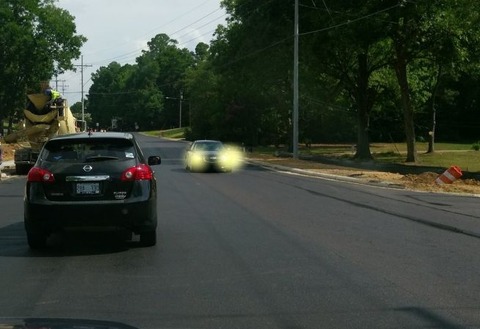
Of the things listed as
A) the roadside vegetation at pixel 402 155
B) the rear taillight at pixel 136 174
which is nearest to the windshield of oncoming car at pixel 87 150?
the rear taillight at pixel 136 174

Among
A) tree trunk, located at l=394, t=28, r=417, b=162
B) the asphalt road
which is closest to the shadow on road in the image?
the asphalt road

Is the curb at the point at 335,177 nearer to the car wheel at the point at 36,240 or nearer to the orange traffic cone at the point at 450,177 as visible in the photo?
the orange traffic cone at the point at 450,177

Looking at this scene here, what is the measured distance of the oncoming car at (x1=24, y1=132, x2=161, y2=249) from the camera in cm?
910

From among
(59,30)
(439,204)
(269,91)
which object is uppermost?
(59,30)

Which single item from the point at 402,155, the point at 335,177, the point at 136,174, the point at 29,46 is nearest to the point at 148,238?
the point at 136,174

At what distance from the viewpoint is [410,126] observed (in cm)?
4084

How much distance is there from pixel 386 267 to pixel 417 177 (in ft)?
57.7

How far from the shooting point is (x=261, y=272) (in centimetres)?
811

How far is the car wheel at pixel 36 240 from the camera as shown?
9445 millimetres

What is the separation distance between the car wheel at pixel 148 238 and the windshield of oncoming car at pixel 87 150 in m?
1.19

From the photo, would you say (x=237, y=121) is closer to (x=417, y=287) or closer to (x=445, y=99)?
(x=445, y=99)

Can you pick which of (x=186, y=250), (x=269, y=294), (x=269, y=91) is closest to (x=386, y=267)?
(x=269, y=294)

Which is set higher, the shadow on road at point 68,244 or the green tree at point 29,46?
the green tree at point 29,46

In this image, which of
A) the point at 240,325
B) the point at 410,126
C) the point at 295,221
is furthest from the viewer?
the point at 410,126
